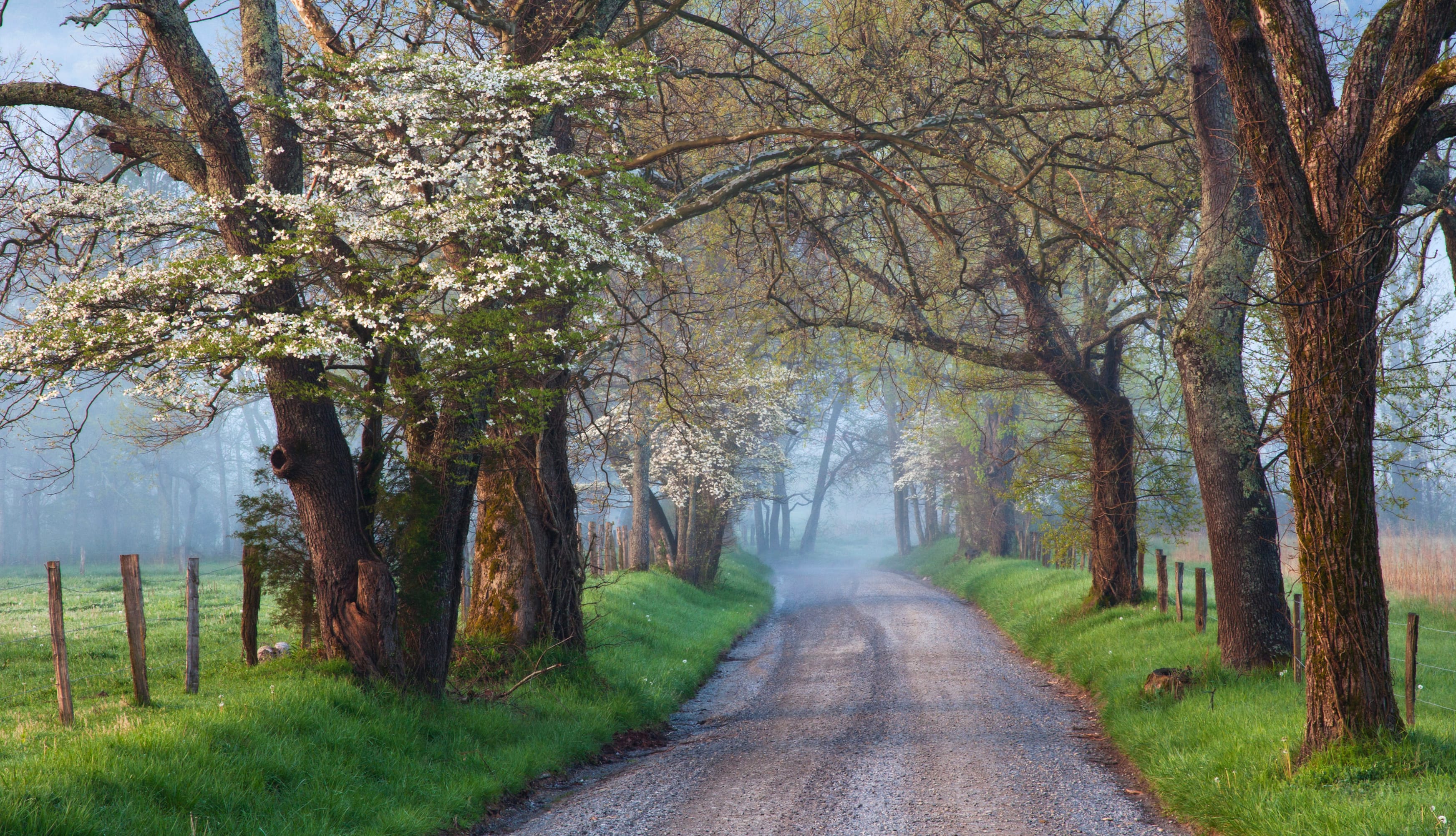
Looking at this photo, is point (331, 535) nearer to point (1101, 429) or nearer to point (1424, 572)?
point (1101, 429)

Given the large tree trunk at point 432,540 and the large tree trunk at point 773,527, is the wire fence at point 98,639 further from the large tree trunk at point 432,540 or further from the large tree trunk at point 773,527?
the large tree trunk at point 773,527

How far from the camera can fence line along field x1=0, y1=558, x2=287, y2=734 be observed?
6691mm

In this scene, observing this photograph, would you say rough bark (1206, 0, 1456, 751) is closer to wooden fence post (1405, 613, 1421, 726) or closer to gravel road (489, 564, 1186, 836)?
wooden fence post (1405, 613, 1421, 726)

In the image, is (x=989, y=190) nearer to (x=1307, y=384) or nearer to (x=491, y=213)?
(x=1307, y=384)

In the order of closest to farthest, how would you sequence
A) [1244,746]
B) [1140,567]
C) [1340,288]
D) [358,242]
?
[1340,288] → [1244,746] → [358,242] → [1140,567]

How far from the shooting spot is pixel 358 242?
6645mm

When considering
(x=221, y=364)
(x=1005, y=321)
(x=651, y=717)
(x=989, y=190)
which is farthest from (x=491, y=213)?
(x=1005, y=321)

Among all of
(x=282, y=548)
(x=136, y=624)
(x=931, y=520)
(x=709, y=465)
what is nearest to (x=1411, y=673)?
(x=282, y=548)

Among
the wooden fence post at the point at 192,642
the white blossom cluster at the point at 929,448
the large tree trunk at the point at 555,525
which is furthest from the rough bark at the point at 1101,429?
the white blossom cluster at the point at 929,448

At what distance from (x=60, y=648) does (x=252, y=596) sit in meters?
1.80

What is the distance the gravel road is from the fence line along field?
327cm

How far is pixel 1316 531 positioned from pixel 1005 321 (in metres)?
10.9

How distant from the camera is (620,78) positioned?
23.4 ft

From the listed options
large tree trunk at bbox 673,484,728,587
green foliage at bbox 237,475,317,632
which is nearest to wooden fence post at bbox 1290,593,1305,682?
green foliage at bbox 237,475,317,632
